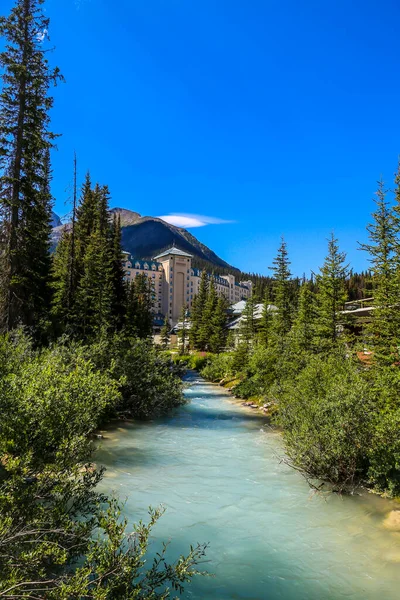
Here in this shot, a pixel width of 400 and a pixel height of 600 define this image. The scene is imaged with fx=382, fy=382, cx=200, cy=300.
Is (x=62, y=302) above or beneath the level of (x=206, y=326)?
above

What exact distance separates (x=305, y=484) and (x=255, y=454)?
3.15 metres

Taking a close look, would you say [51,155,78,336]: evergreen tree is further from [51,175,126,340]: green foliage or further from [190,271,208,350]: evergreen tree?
[190,271,208,350]: evergreen tree

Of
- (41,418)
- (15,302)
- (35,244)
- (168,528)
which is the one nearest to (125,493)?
(168,528)

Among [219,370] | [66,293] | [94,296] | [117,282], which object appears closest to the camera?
[94,296]

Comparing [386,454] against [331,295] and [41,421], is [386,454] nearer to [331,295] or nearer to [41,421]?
[41,421]

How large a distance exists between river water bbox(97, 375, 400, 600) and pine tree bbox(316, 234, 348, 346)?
1241 cm

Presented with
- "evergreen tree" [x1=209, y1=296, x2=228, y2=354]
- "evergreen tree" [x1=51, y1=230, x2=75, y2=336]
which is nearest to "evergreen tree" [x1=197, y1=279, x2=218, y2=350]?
"evergreen tree" [x1=209, y1=296, x2=228, y2=354]

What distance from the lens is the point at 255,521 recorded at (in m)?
8.52

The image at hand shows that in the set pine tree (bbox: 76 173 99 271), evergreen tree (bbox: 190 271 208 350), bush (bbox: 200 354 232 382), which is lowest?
bush (bbox: 200 354 232 382)

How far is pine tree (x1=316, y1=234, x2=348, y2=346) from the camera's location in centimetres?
2566

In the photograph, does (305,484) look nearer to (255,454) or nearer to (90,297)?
(255,454)

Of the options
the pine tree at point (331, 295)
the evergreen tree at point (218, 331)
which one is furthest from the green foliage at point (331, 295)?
the evergreen tree at point (218, 331)

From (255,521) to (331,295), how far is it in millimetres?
20062

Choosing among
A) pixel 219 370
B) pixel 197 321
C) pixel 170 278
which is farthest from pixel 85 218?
pixel 170 278
